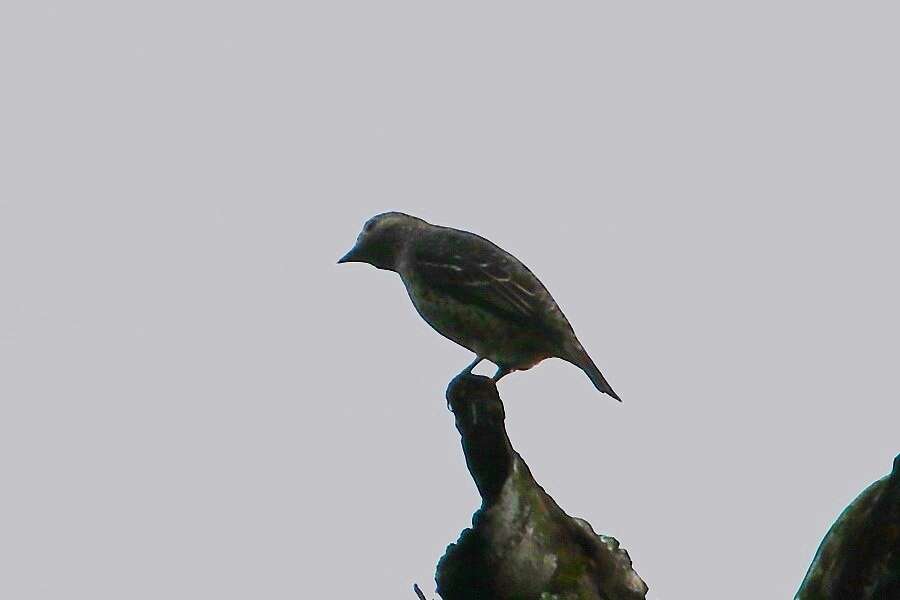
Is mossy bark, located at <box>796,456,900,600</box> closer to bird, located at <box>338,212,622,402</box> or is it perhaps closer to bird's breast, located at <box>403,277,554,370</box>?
bird, located at <box>338,212,622,402</box>

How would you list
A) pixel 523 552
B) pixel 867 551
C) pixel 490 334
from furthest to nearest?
pixel 490 334, pixel 523 552, pixel 867 551

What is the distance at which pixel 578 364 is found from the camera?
31.6 feet

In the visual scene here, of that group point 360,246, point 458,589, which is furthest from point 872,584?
point 360,246

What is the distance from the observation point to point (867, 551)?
349 cm

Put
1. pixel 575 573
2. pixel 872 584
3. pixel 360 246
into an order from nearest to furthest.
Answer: pixel 872 584
pixel 575 573
pixel 360 246

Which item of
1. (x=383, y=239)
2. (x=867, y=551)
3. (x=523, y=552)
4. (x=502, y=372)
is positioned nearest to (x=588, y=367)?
(x=502, y=372)

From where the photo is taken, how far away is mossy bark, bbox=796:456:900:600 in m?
3.46

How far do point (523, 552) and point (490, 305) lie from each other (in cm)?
542

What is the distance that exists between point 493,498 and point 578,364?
4816 millimetres

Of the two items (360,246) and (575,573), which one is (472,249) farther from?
(575,573)

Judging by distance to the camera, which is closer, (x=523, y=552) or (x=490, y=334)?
(x=523, y=552)

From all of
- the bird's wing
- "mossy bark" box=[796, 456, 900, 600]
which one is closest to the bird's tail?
the bird's wing

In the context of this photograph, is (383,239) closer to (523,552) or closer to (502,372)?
(502,372)

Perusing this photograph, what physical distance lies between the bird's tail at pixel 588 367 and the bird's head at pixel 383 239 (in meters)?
2.34
